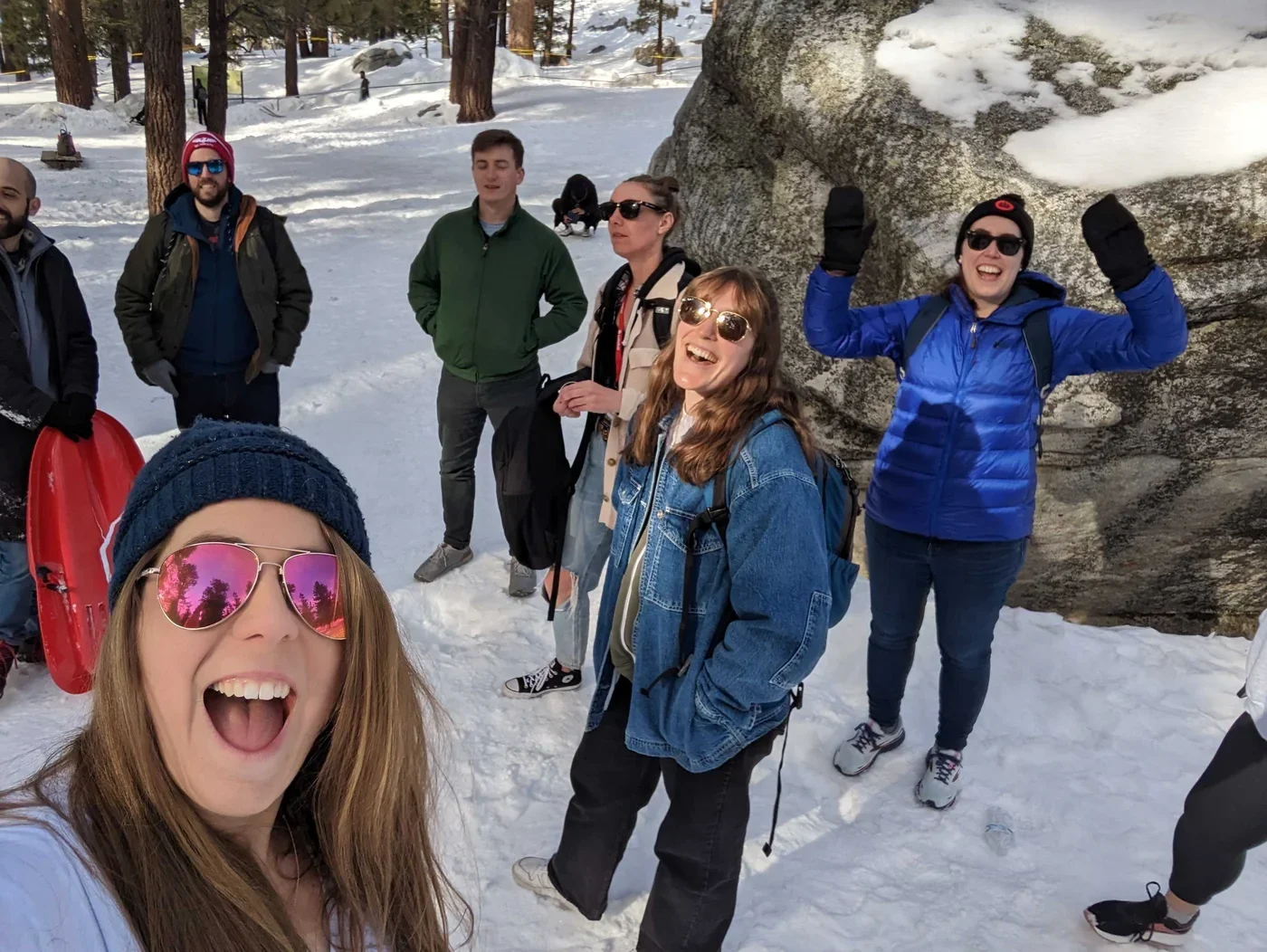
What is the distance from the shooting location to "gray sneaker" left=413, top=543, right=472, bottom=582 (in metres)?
4.75

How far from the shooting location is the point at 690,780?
236 centimetres

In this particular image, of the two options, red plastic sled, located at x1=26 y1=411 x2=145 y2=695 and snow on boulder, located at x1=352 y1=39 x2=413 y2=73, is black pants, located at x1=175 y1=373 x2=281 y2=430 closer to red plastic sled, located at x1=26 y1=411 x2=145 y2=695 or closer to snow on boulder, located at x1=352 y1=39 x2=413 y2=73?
red plastic sled, located at x1=26 y1=411 x2=145 y2=695

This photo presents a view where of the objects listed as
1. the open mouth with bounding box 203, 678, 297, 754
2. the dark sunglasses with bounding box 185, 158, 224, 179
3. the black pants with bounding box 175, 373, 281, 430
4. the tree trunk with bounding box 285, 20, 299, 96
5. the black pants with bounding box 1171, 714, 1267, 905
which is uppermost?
the tree trunk with bounding box 285, 20, 299, 96

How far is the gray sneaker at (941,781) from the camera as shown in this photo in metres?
3.39

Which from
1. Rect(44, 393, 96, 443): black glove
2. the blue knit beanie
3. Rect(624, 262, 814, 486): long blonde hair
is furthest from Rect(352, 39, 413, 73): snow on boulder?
the blue knit beanie

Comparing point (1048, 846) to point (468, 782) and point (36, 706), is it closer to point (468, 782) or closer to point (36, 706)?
point (468, 782)

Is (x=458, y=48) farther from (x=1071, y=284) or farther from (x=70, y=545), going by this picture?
(x=70, y=545)

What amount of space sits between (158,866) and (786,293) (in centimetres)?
443

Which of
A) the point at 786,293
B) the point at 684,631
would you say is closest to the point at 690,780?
the point at 684,631

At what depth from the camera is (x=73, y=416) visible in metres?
3.54

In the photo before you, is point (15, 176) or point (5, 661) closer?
point (15, 176)

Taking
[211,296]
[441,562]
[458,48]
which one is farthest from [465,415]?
[458,48]

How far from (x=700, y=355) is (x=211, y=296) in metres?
3.01

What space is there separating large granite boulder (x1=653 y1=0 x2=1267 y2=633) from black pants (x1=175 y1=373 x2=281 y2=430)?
2.77m
